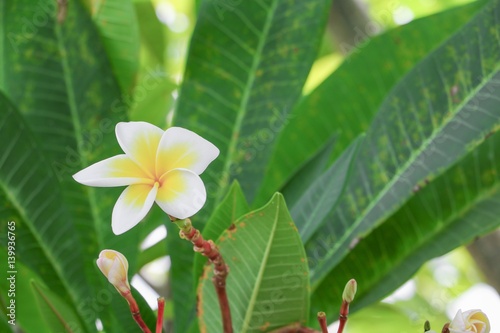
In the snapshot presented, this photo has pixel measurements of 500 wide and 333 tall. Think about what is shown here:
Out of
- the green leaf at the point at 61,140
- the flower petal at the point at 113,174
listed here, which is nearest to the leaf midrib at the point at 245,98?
the green leaf at the point at 61,140

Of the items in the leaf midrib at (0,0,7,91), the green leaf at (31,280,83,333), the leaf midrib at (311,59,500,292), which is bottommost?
the green leaf at (31,280,83,333)

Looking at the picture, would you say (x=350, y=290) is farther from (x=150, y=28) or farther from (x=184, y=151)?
(x=150, y=28)

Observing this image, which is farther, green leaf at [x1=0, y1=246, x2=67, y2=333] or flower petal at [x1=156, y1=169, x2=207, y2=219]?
green leaf at [x1=0, y1=246, x2=67, y2=333]

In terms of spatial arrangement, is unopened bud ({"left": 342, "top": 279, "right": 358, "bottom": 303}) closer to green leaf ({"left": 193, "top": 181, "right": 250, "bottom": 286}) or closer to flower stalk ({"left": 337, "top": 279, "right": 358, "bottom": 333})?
flower stalk ({"left": 337, "top": 279, "right": 358, "bottom": 333})

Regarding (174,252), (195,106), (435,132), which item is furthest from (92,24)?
(435,132)

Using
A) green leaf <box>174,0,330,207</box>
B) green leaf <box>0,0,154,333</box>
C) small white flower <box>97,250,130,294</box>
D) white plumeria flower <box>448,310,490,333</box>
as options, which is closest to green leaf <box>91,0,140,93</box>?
green leaf <box>0,0,154,333</box>

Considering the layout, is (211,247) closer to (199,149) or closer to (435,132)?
(199,149)
